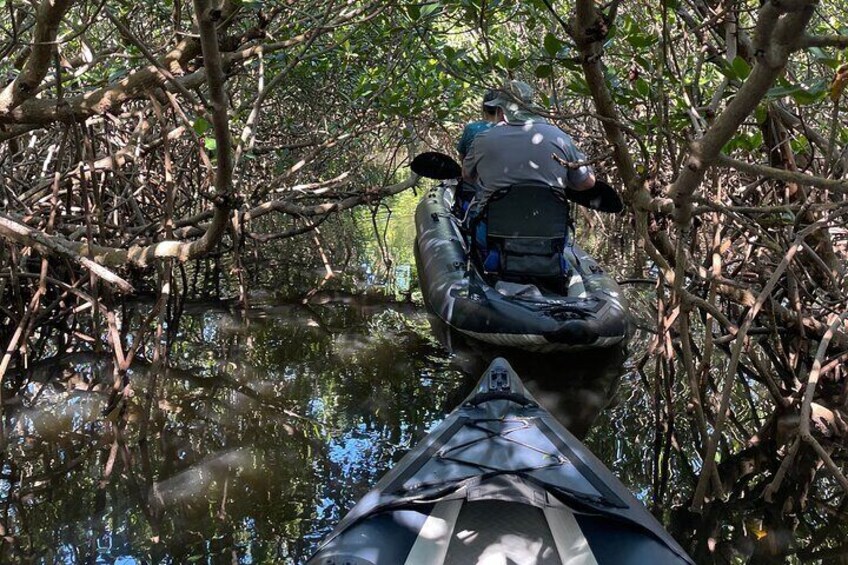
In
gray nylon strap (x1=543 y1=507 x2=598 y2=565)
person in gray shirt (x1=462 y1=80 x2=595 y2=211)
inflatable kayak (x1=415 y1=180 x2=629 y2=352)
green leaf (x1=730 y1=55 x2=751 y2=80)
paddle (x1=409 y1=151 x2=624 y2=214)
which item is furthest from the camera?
person in gray shirt (x1=462 y1=80 x2=595 y2=211)

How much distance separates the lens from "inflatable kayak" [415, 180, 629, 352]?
16.4 ft

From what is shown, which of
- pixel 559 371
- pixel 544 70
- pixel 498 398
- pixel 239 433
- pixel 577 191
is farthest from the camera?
pixel 577 191

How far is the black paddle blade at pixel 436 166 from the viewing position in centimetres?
644

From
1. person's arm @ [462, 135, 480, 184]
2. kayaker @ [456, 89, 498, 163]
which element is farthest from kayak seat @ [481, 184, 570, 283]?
kayaker @ [456, 89, 498, 163]

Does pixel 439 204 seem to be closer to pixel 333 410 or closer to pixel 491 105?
pixel 491 105

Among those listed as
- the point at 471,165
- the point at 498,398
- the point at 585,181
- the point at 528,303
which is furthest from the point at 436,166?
the point at 498,398

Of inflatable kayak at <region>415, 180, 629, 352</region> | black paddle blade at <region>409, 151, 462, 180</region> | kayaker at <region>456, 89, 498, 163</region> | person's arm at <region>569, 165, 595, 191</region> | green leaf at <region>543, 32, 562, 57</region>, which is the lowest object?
inflatable kayak at <region>415, 180, 629, 352</region>

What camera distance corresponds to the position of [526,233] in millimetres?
5375

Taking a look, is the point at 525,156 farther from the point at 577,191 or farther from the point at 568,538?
the point at 568,538

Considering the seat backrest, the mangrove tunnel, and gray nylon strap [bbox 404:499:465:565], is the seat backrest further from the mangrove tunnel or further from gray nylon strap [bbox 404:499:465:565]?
gray nylon strap [bbox 404:499:465:565]

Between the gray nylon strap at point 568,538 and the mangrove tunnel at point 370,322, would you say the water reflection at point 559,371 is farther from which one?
the gray nylon strap at point 568,538

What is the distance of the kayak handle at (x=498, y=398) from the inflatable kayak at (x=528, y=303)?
1571 millimetres

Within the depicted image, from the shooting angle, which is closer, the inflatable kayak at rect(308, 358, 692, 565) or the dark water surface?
the inflatable kayak at rect(308, 358, 692, 565)

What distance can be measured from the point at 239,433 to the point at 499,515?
6.92ft
